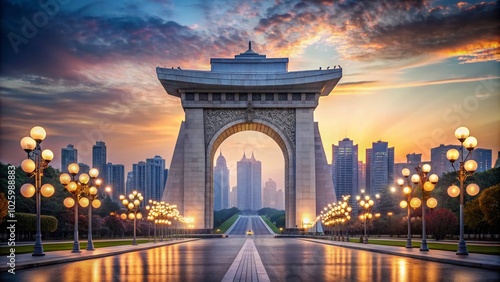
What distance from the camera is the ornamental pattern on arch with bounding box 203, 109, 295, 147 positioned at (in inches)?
2108

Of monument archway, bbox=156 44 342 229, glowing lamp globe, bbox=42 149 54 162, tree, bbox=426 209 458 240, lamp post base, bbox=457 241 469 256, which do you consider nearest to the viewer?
lamp post base, bbox=457 241 469 256

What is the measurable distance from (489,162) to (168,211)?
61465mm

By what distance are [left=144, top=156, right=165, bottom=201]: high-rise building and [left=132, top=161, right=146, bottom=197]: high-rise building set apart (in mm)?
706

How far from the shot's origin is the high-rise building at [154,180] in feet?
337

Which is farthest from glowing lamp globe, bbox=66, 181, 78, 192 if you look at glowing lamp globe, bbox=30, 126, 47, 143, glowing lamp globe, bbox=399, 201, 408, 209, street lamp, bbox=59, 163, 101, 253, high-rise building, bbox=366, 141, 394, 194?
high-rise building, bbox=366, 141, 394, 194

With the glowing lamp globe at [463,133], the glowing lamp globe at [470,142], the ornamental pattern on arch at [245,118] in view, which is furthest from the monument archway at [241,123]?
the glowing lamp globe at [470,142]

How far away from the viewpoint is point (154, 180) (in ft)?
343

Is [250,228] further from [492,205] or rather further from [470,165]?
[470,165]

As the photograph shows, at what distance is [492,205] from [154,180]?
254 ft

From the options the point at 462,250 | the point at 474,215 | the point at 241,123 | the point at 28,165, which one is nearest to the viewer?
the point at 28,165

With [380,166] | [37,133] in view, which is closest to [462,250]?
[37,133]

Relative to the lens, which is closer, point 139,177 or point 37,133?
point 37,133

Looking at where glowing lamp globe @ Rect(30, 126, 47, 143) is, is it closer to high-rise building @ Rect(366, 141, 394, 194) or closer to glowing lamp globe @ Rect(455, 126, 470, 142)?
glowing lamp globe @ Rect(455, 126, 470, 142)

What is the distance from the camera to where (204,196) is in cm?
5334
